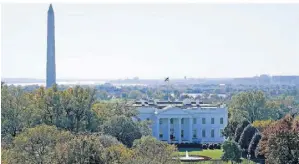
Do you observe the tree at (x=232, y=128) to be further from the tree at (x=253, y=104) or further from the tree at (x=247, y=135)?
the tree at (x=253, y=104)

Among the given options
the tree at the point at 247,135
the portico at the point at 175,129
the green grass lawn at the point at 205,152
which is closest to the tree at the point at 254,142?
the tree at the point at 247,135

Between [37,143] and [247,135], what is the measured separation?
19191mm

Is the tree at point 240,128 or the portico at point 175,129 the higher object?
the tree at point 240,128

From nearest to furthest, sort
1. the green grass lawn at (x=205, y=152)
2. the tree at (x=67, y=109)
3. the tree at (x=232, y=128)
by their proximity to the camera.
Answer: the tree at (x=67, y=109) → the green grass lawn at (x=205, y=152) → the tree at (x=232, y=128)

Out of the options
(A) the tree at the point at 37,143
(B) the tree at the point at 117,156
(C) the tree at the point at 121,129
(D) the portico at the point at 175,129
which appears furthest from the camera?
(D) the portico at the point at 175,129

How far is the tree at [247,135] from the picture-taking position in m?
37.7

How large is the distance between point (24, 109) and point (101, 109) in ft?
24.0

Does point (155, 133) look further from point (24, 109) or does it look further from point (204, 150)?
point (24, 109)

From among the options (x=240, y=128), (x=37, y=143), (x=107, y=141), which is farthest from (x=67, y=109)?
(x=240, y=128)

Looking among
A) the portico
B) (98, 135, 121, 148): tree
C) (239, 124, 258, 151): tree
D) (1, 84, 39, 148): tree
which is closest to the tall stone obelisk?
the portico

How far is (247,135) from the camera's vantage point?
124 feet

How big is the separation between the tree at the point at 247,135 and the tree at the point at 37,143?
17973 mm

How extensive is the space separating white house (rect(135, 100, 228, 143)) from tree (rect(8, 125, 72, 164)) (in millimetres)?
27984

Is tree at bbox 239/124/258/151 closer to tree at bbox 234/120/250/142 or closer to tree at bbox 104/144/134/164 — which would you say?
tree at bbox 234/120/250/142
